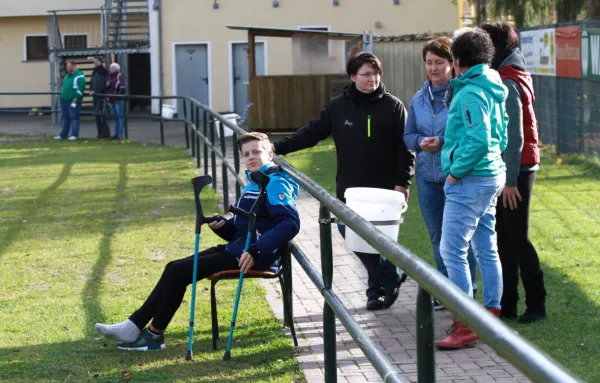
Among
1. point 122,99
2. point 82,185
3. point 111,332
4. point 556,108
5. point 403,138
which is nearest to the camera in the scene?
point 111,332

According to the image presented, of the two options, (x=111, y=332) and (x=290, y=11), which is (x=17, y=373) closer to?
(x=111, y=332)

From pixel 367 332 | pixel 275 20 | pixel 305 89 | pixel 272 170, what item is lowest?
pixel 367 332

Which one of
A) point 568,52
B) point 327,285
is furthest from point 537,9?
point 327,285

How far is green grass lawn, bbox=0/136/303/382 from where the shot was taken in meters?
5.45

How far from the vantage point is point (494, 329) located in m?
2.00

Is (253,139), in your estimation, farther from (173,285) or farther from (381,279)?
(381,279)

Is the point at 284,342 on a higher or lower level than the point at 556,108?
lower

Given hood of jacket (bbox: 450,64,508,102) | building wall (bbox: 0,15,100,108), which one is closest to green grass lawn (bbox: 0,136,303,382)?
hood of jacket (bbox: 450,64,508,102)

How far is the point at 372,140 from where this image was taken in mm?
6414

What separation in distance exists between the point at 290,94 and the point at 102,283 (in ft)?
51.6

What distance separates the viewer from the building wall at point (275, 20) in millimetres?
29812

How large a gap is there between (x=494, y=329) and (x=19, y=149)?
64.3 ft

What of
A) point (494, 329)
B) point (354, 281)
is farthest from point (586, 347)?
point (494, 329)

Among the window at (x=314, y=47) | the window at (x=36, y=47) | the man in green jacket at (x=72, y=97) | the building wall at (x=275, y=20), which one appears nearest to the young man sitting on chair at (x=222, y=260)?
the man in green jacket at (x=72, y=97)
